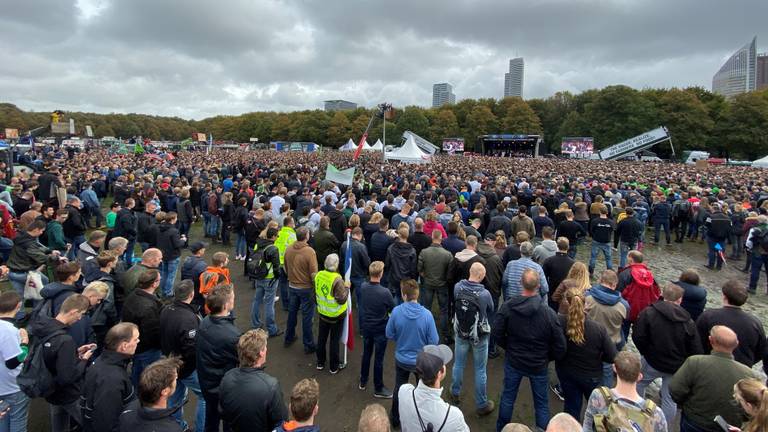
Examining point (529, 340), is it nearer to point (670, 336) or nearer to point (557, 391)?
point (670, 336)

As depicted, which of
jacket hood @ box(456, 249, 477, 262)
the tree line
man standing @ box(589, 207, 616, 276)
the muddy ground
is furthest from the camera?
the tree line

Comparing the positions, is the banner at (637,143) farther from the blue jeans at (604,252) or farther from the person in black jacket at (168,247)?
the person in black jacket at (168,247)

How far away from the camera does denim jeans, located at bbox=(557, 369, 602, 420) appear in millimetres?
3549

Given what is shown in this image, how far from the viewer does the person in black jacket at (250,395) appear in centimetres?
272

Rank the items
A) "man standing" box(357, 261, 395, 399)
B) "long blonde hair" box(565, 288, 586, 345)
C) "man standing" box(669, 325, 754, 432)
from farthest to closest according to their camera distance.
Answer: "man standing" box(357, 261, 395, 399) < "long blonde hair" box(565, 288, 586, 345) < "man standing" box(669, 325, 754, 432)

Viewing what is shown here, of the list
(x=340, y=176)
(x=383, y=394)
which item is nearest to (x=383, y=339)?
(x=383, y=394)

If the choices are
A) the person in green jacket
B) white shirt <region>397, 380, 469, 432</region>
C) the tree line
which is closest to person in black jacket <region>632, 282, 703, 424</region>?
white shirt <region>397, 380, 469, 432</region>

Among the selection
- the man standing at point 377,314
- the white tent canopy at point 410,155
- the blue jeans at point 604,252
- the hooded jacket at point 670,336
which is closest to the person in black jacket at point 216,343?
the man standing at point 377,314

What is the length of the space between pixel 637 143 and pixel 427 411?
43624 millimetres

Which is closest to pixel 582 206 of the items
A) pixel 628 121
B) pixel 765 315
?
pixel 765 315

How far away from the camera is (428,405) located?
2.52 m

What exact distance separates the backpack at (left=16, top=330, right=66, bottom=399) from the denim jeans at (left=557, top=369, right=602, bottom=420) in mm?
4608

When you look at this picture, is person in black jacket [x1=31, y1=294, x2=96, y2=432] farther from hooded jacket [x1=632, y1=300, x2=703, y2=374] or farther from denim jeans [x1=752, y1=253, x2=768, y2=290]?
denim jeans [x1=752, y1=253, x2=768, y2=290]

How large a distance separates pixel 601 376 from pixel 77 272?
5.56m
